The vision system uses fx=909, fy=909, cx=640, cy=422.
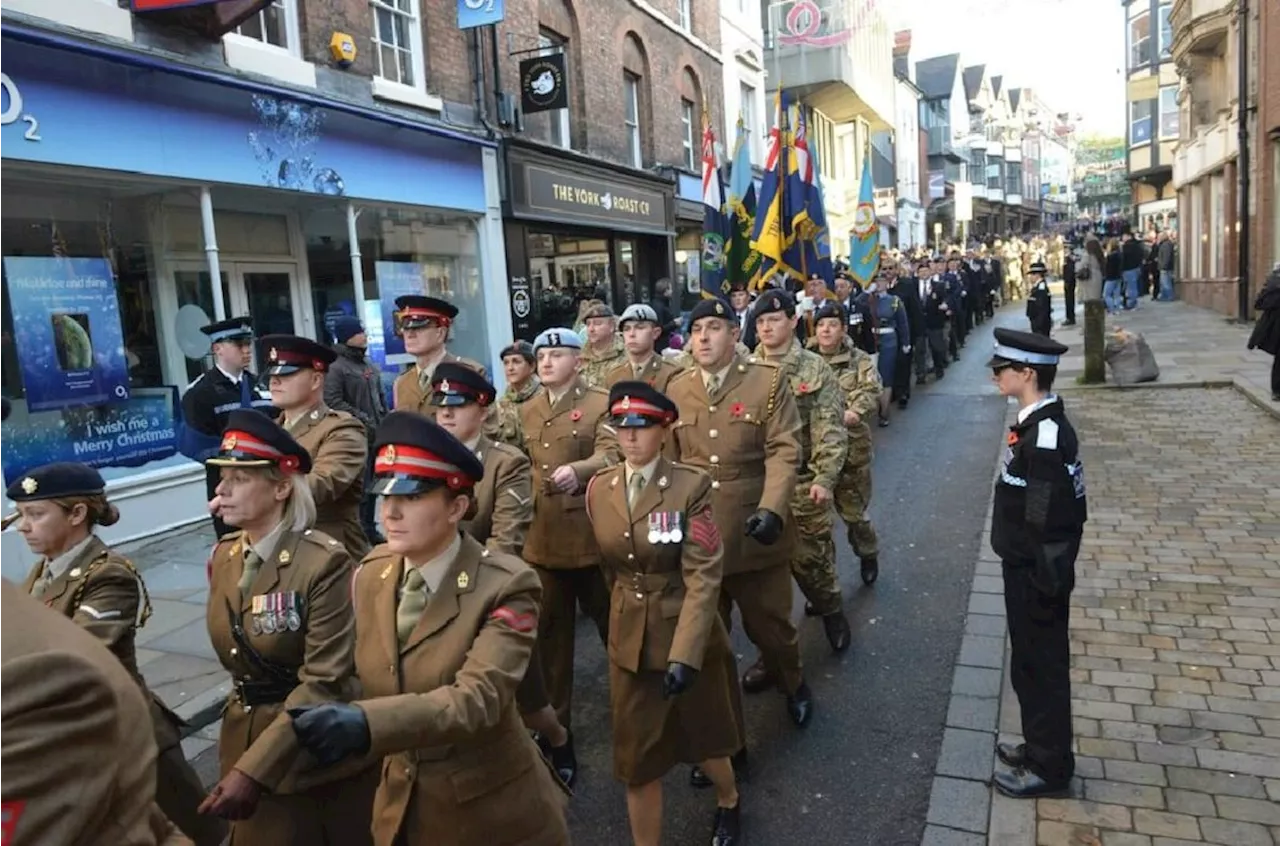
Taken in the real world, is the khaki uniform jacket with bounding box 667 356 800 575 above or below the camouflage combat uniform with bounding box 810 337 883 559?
above

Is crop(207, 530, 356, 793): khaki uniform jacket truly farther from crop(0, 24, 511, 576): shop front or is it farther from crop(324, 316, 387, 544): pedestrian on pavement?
crop(0, 24, 511, 576): shop front

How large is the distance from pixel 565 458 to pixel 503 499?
1140 millimetres

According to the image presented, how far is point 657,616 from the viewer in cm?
339

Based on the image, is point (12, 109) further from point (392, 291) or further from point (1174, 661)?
point (1174, 661)

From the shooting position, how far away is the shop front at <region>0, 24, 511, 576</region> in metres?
7.42

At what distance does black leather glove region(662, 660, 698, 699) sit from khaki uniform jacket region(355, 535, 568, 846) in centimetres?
69

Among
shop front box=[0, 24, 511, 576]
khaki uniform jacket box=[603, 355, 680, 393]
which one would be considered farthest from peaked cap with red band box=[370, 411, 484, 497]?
shop front box=[0, 24, 511, 576]

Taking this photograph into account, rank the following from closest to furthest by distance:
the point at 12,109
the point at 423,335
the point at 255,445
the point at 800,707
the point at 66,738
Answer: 1. the point at 66,738
2. the point at 255,445
3. the point at 800,707
4. the point at 423,335
5. the point at 12,109

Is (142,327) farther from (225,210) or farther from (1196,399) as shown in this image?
(1196,399)

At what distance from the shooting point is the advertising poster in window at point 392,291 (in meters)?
11.6

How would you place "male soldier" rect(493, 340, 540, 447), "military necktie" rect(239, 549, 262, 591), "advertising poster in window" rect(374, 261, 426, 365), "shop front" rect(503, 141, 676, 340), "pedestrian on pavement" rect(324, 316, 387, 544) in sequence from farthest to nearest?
"shop front" rect(503, 141, 676, 340) → "advertising poster in window" rect(374, 261, 426, 365) → "pedestrian on pavement" rect(324, 316, 387, 544) → "male soldier" rect(493, 340, 540, 447) → "military necktie" rect(239, 549, 262, 591)

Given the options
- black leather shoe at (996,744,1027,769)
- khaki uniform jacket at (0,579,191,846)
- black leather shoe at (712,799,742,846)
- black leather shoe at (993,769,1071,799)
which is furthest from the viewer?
black leather shoe at (996,744,1027,769)

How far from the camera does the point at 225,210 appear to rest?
9688 mm

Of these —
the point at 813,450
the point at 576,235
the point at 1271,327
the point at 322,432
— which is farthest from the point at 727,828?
the point at 576,235
